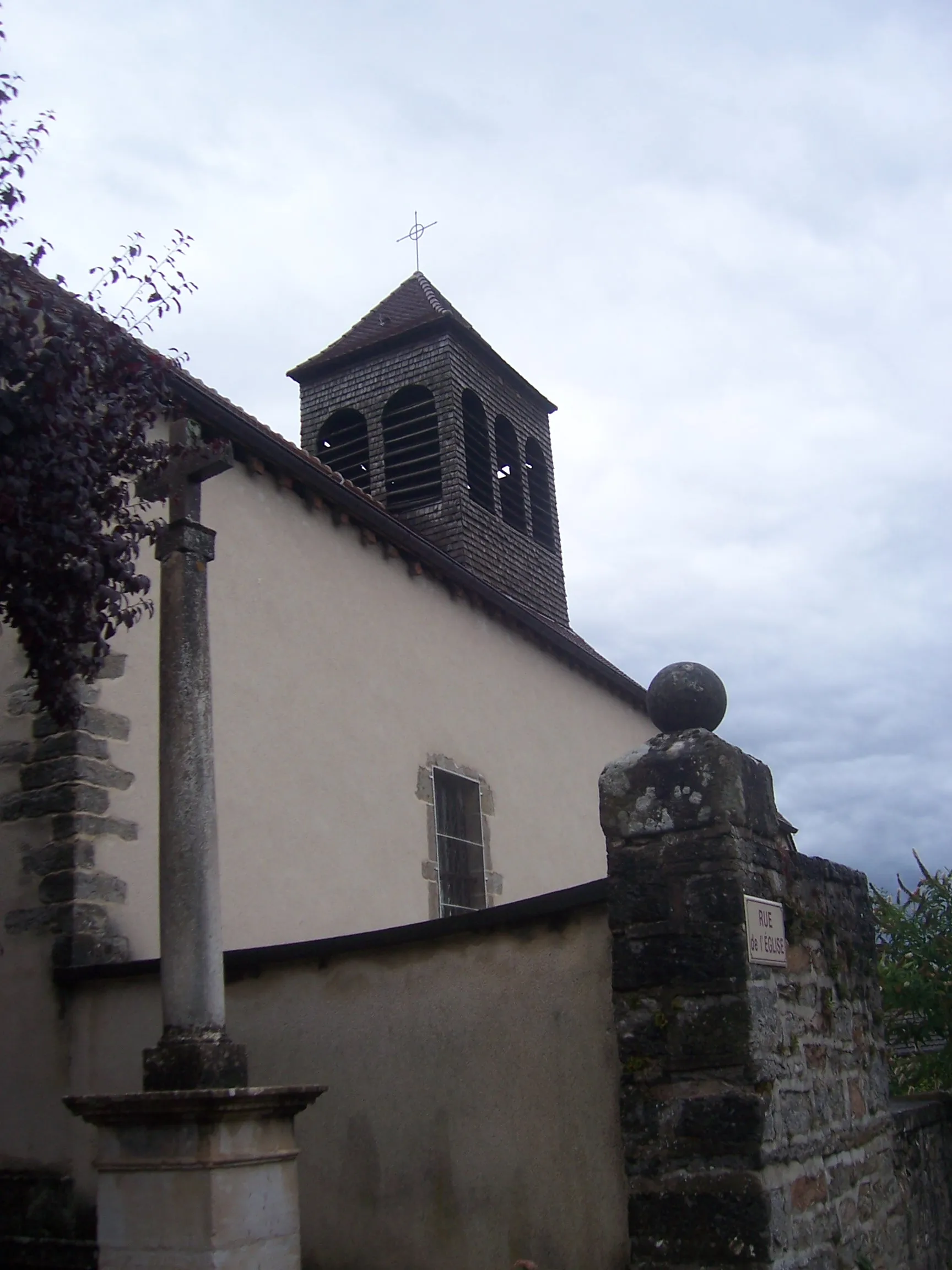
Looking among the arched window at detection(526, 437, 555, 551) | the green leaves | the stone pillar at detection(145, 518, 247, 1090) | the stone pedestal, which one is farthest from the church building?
the green leaves

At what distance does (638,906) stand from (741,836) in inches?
17.6

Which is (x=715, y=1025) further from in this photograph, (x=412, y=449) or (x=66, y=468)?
(x=412, y=449)

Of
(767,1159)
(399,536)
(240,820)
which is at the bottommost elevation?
(767,1159)

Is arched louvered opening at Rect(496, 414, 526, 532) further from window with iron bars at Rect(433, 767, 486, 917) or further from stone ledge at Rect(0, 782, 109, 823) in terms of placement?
stone ledge at Rect(0, 782, 109, 823)

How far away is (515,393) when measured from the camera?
1661cm

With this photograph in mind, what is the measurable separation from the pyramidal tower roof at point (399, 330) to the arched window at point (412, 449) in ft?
2.59

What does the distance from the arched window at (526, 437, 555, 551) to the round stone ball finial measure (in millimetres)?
10978

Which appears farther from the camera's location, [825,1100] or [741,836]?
[825,1100]

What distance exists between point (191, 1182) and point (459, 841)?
6.54 m

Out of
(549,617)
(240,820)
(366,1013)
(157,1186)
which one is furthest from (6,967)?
(549,617)

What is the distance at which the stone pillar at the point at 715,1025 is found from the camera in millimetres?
4113

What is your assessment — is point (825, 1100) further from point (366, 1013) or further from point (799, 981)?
point (366, 1013)

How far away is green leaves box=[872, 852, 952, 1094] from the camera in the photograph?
8.02m

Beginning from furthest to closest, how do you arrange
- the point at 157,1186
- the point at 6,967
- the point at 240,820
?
the point at 240,820, the point at 6,967, the point at 157,1186
